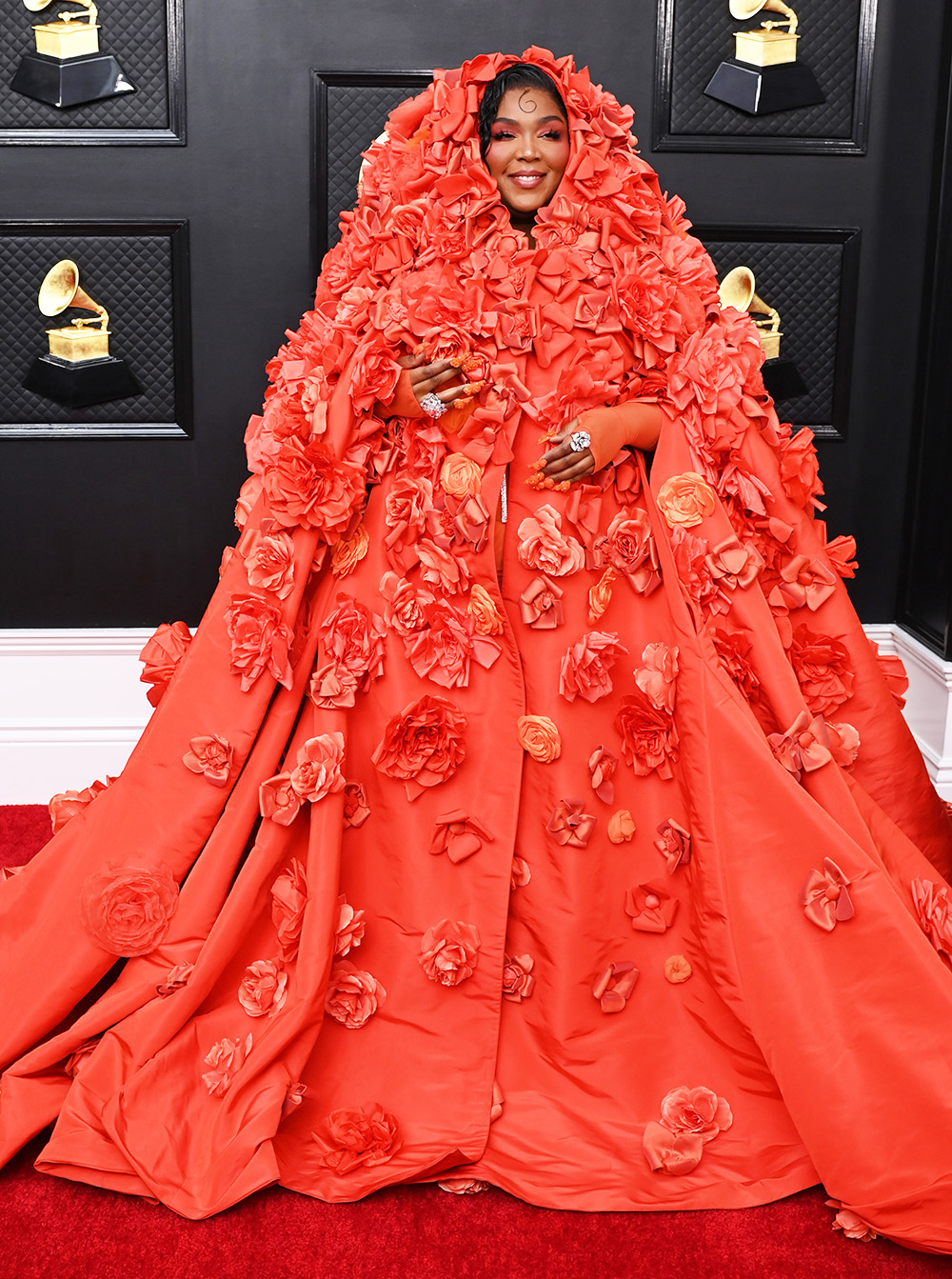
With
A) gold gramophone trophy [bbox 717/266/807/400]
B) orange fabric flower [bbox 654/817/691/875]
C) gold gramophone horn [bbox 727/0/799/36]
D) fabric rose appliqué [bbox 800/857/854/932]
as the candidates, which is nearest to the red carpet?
fabric rose appliqué [bbox 800/857/854/932]

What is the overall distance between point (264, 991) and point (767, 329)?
1914 millimetres

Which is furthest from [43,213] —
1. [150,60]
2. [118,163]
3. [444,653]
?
[444,653]

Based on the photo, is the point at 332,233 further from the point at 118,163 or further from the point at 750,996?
the point at 750,996

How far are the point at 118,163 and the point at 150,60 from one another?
232 millimetres

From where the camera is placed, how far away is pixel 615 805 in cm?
190

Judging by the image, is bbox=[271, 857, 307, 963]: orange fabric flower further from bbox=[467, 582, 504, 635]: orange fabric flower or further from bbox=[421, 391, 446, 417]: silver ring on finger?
bbox=[421, 391, 446, 417]: silver ring on finger

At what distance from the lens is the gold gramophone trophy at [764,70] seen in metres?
2.61

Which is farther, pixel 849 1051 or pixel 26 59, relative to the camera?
pixel 26 59

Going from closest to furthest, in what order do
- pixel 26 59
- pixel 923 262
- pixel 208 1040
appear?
pixel 208 1040
pixel 26 59
pixel 923 262

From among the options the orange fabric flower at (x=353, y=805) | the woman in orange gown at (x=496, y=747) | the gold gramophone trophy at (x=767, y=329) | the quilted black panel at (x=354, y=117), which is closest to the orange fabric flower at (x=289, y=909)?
the woman in orange gown at (x=496, y=747)

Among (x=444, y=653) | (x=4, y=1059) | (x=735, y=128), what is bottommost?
(x=4, y=1059)

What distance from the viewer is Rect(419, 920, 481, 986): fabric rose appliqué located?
1.80 meters

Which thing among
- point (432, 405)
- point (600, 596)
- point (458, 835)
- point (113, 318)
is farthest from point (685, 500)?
point (113, 318)

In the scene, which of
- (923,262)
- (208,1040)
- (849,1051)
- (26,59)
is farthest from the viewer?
(923,262)
